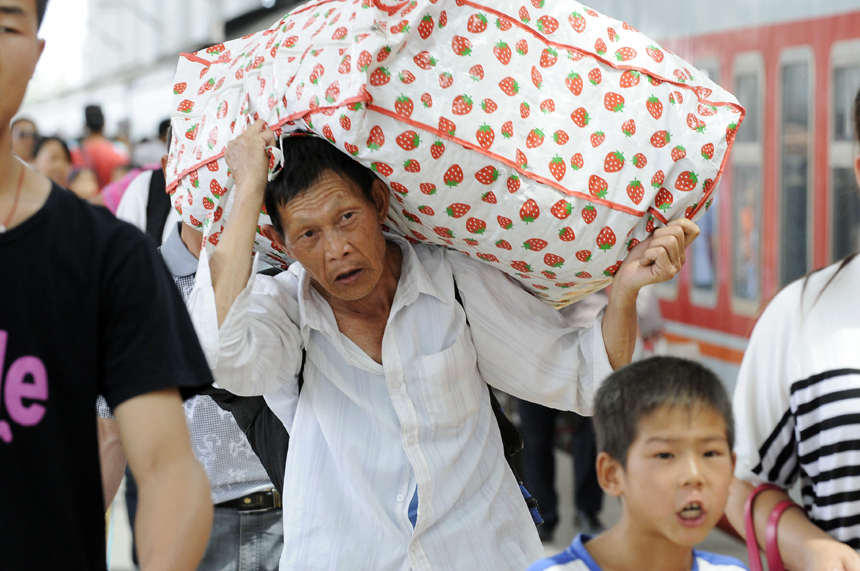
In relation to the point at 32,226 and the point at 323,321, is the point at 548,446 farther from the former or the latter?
the point at 32,226

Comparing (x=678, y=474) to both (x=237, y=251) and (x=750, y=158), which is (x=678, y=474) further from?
(x=750, y=158)

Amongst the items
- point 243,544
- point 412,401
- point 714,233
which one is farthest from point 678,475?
point 714,233

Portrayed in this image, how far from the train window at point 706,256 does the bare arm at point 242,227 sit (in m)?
3.38

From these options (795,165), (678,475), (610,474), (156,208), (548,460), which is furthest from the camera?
(548,460)

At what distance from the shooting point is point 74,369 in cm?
111

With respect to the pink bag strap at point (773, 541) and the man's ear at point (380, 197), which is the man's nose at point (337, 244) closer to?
the man's ear at point (380, 197)

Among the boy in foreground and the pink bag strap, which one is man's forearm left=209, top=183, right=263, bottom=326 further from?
the pink bag strap

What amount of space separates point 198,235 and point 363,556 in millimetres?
968

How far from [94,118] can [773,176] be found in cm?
610

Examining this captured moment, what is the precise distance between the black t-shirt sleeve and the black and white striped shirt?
1126mm

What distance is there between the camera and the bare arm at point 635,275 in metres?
1.74

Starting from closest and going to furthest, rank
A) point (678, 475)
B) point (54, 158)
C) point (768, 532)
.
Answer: point (678, 475)
point (768, 532)
point (54, 158)

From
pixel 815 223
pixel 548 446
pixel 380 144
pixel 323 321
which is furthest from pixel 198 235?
pixel 548 446

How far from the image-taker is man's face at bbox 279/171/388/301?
1.72 metres
